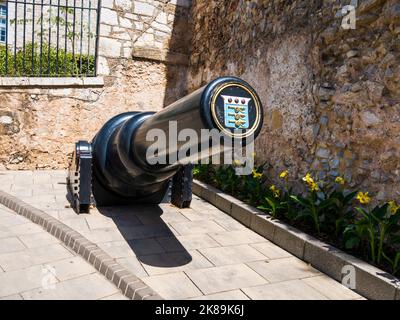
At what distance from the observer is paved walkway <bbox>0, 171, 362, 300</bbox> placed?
2.54 metres

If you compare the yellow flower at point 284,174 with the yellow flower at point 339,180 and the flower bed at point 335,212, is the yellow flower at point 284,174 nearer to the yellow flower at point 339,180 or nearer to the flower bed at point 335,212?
the flower bed at point 335,212

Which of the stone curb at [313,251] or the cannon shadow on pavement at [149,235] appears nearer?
the stone curb at [313,251]

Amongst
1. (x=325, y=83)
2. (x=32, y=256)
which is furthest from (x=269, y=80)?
(x=32, y=256)

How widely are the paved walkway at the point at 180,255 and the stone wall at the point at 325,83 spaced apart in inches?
39.9

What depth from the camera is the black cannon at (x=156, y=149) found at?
201 cm

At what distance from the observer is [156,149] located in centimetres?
289

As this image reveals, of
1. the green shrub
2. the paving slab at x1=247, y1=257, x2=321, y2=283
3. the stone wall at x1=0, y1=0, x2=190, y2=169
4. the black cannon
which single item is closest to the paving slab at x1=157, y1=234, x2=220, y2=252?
the paving slab at x1=247, y1=257, x2=321, y2=283

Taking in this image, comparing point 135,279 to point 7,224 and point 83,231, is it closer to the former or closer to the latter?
point 83,231

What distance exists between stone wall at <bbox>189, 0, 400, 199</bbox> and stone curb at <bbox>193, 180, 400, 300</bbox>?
693 millimetres

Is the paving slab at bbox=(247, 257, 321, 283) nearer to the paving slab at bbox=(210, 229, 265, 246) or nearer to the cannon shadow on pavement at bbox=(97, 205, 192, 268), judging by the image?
the paving slab at bbox=(210, 229, 265, 246)

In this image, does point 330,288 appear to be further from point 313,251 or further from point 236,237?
point 236,237

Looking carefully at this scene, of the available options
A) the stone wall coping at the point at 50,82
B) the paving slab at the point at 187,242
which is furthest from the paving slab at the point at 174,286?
the stone wall coping at the point at 50,82

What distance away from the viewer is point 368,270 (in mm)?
2586

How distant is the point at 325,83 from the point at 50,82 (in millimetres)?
4273
